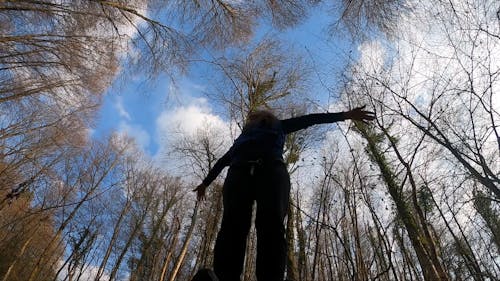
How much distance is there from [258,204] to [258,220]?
0.30ft

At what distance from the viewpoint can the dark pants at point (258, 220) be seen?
1.64 metres

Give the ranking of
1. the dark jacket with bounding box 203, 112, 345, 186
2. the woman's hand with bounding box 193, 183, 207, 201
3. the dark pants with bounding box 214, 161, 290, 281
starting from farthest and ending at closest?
the woman's hand with bounding box 193, 183, 207, 201
the dark jacket with bounding box 203, 112, 345, 186
the dark pants with bounding box 214, 161, 290, 281

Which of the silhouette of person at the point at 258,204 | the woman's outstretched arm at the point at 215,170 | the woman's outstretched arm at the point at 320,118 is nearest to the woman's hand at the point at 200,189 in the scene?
the woman's outstretched arm at the point at 215,170

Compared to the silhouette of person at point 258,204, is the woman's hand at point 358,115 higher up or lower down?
higher up

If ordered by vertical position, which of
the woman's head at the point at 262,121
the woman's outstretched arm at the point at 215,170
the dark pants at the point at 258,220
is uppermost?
the woman's head at the point at 262,121

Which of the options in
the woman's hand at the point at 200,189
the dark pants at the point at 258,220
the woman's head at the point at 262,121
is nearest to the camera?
the dark pants at the point at 258,220

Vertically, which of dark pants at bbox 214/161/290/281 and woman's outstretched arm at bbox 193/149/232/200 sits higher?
woman's outstretched arm at bbox 193/149/232/200

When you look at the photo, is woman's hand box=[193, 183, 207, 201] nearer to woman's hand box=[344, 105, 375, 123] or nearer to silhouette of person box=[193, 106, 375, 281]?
silhouette of person box=[193, 106, 375, 281]

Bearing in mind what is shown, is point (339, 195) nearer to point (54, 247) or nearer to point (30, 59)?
point (30, 59)

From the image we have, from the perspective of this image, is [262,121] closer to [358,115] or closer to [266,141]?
[266,141]

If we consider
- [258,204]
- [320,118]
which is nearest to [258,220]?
[258,204]

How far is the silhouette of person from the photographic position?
1649 millimetres

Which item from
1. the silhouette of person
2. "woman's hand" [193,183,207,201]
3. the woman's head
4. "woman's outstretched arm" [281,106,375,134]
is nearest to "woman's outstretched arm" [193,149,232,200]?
"woman's hand" [193,183,207,201]

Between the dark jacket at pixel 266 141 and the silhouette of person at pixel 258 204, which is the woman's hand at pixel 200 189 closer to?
the dark jacket at pixel 266 141
